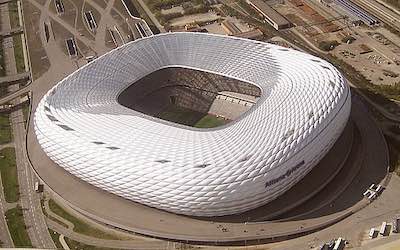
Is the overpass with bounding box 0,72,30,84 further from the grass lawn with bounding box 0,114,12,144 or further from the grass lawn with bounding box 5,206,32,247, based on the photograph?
the grass lawn with bounding box 5,206,32,247

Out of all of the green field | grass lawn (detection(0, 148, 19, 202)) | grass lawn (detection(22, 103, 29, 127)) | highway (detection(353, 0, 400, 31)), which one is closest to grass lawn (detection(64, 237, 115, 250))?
grass lawn (detection(0, 148, 19, 202))

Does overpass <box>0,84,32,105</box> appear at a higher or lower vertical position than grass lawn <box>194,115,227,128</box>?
higher

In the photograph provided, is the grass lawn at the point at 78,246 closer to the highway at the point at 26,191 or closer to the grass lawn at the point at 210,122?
the highway at the point at 26,191

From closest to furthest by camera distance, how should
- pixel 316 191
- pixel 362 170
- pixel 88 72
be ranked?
pixel 316 191, pixel 362 170, pixel 88 72

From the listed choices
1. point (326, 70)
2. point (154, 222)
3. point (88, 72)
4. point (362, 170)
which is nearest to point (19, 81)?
point (88, 72)

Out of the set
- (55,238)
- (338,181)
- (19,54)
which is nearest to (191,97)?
(338,181)

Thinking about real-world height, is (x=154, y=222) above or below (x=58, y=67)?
below

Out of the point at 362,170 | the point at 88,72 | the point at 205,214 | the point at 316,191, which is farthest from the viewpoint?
the point at 88,72

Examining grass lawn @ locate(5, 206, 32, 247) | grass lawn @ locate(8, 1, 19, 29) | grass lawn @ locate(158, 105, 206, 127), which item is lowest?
grass lawn @ locate(5, 206, 32, 247)

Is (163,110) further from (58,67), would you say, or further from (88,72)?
(58,67)
